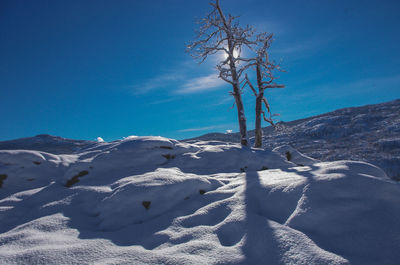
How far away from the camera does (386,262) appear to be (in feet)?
6.13

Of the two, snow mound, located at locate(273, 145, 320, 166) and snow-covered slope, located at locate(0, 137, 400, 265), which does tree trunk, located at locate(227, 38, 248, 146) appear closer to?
snow mound, located at locate(273, 145, 320, 166)

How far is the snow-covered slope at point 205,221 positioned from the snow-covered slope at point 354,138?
1042cm

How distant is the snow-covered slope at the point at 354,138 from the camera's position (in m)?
16.8

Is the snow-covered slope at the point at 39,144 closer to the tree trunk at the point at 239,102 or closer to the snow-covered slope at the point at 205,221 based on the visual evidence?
the tree trunk at the point at 239,102

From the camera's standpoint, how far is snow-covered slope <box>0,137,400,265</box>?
86.0 inches

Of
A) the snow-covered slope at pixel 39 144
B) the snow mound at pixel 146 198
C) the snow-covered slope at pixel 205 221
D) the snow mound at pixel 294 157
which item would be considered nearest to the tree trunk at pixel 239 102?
the snow mound at pixel 294 157

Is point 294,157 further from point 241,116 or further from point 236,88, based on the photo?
point 236,88

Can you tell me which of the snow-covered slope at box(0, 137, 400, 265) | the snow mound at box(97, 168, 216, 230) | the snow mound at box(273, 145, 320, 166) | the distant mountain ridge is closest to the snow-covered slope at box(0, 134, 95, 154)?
the distant mountain ridge

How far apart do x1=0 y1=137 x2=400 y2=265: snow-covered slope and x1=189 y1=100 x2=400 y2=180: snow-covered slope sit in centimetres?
1042

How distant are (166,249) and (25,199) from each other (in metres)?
3.95

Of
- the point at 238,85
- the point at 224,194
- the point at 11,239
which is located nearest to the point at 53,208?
the point at 11,239

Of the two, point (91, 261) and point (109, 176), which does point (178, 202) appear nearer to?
point (91, 261)

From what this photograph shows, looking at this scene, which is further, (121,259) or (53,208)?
(53,208)

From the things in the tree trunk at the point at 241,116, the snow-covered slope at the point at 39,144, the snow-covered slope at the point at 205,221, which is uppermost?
the snow-covered slope at the point at 39,144
